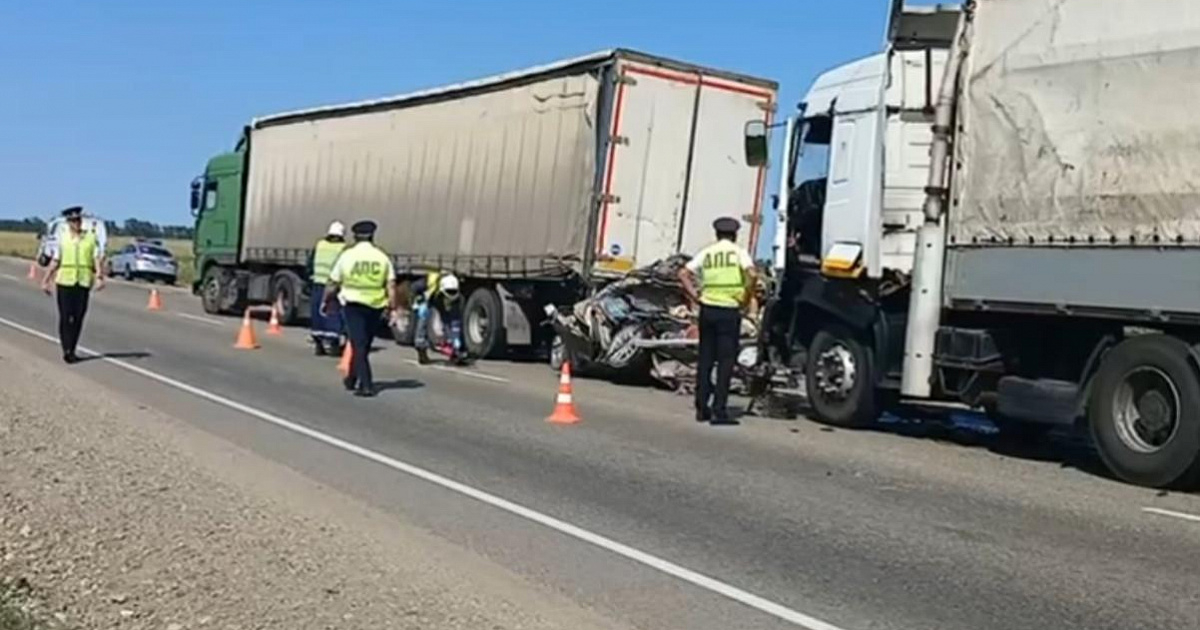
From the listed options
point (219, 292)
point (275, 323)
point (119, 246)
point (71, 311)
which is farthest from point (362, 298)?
point (119, 246)

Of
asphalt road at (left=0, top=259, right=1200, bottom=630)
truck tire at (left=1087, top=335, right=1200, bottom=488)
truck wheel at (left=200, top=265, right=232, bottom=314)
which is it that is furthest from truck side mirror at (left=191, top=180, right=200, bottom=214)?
truck tire at (left=1087, top=335, right=1200, bottom=488)

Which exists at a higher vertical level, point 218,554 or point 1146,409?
point 1146,409

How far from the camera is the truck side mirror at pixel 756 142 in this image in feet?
44.2

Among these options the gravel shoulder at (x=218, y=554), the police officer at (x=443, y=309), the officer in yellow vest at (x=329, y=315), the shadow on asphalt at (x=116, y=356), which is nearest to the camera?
the gravel shoulder at (x=218, y=554)

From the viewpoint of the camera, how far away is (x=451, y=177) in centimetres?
2194

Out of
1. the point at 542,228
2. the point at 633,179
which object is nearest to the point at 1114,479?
the point at 633,179

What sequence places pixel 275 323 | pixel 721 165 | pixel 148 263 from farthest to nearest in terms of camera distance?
1. pixel 148 263
2. pixel 275 323
3. pixel 721 165

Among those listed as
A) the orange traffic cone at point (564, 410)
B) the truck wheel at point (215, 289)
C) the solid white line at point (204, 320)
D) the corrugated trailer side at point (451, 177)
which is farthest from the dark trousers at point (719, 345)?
the truck wheel at point (215, 289)

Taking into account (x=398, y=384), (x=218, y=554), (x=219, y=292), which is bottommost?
(x=218, y=554)

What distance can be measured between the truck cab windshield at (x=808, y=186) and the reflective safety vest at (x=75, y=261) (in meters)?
7.99

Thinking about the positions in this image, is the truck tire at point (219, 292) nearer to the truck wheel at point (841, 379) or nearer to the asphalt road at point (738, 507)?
the asphalt road at point (738, 507)

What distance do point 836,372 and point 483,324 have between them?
861 cm

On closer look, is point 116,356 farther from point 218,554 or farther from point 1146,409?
point 1146,409

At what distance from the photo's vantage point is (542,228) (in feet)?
63.9
